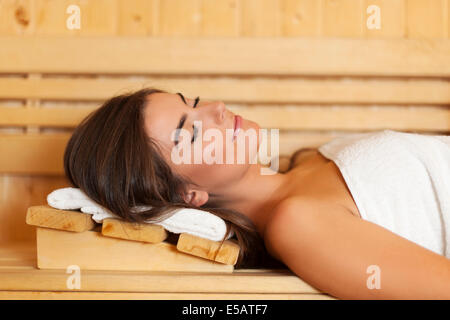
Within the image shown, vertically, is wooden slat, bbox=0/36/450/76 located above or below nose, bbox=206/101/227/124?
above

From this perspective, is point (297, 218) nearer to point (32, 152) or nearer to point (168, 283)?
point (168, 283)

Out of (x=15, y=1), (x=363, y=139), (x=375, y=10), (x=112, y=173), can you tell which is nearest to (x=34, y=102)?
(x=15, y=1)

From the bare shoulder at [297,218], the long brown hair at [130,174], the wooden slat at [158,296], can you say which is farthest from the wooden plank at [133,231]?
the bare shoulder at [297,218]

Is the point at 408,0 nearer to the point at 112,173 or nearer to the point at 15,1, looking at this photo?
the point at 112,173

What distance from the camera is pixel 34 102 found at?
1.83 metres

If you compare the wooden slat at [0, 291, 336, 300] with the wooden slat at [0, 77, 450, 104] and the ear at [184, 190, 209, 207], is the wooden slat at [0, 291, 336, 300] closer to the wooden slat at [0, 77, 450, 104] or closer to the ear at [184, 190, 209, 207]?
the ear at [184, 190, 209, 207]

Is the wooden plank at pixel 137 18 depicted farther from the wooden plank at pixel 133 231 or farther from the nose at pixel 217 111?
the wooden plank at pixel 133 231

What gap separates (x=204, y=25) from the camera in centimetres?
185

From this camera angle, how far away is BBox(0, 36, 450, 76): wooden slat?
5.87 ft

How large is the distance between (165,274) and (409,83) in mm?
1171

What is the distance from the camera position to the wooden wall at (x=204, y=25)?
1.85m

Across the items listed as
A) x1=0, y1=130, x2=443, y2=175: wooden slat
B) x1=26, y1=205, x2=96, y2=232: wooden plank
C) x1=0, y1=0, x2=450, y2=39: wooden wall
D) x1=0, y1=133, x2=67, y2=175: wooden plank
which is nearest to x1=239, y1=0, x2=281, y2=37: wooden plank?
x1=0, y1=0, x2=450, y2=39: wooden wall

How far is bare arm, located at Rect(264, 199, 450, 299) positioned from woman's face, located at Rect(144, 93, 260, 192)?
0.22 meters

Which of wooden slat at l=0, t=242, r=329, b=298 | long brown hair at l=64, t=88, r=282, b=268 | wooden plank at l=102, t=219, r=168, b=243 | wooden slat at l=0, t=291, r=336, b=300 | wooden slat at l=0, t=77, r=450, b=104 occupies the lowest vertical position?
wooden slat at l=0, t=291, r=336, b=300
